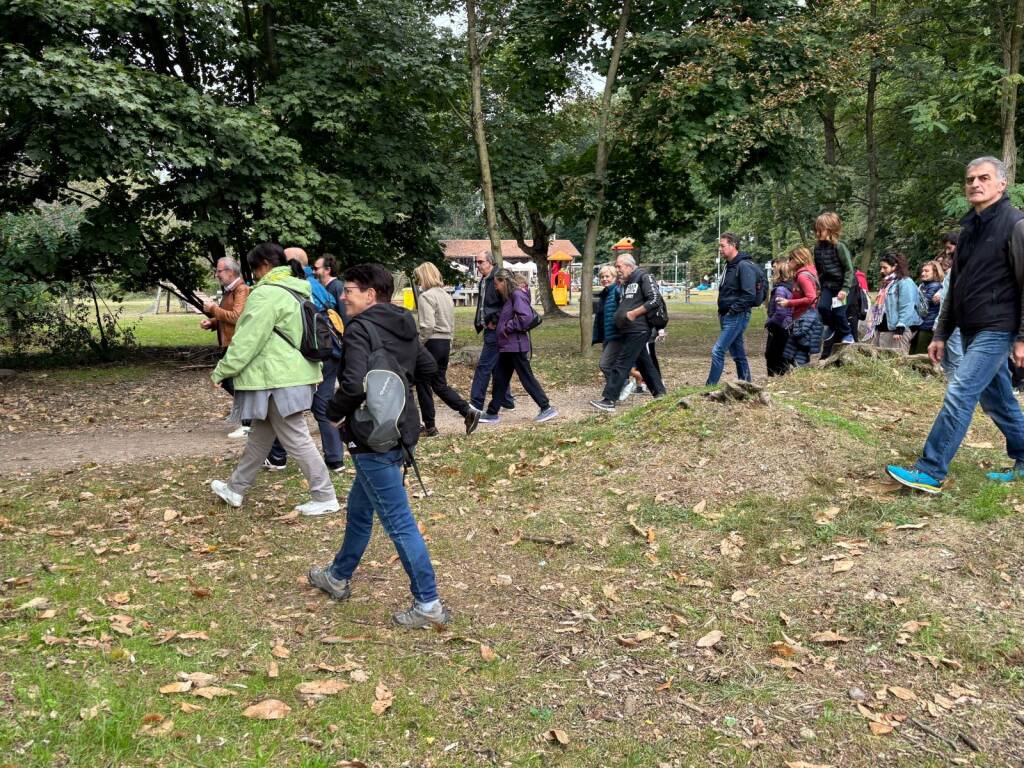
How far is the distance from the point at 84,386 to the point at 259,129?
16.1 feet

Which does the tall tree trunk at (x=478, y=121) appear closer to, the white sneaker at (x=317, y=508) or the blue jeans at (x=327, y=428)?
the blue jeans at (x=327, y=428)

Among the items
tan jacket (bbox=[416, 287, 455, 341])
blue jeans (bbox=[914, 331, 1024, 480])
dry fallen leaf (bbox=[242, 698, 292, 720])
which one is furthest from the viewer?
tan jacket (bbox=[416, 287, 455, 341])

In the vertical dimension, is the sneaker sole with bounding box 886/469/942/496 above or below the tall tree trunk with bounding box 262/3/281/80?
below

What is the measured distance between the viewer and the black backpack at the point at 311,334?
603 centimetres

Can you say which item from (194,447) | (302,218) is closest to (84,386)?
(302,218)

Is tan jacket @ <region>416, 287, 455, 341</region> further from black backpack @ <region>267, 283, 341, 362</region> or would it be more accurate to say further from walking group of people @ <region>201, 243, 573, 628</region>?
black backpack @ <region>267, 283, 341, 362</region>

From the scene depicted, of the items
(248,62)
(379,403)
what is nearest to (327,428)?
(379,403)

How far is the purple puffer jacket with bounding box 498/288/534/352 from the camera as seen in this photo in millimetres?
8906

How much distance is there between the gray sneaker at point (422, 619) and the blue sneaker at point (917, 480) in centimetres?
307

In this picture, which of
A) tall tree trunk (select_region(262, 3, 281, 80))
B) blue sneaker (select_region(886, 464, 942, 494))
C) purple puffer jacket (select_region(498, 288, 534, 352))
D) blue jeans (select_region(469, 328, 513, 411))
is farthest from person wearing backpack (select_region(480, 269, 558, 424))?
tall tree trunk (select_region(262, 3, 281, 80))

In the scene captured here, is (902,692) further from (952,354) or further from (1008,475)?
(952,354)

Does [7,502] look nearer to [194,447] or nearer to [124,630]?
[194,447]

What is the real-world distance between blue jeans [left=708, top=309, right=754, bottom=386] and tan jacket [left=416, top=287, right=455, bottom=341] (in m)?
3.19

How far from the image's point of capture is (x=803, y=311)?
9.65 metres
